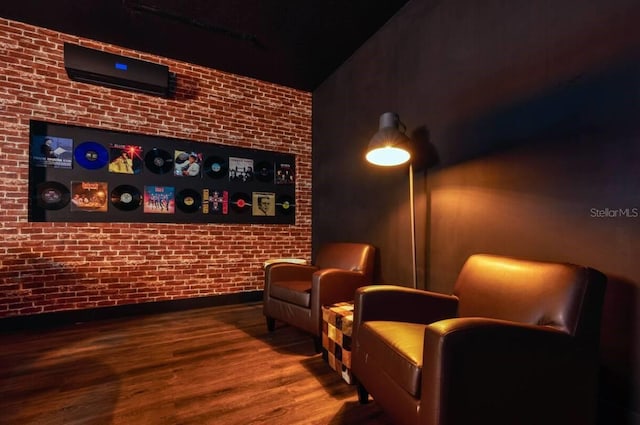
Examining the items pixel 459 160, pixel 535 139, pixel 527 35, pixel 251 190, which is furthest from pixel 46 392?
pixel 527 35

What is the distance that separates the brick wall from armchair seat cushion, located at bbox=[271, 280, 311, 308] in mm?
1328

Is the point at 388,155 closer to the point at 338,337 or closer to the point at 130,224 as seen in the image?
the point at 338,337

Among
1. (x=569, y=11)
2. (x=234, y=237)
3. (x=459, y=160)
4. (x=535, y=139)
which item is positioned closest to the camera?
(x=569, y=11)

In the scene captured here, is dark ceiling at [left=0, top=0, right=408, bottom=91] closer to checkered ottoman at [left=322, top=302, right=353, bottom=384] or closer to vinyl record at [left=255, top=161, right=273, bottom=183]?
vinyl record at [left=255, top=161, right=273, bottom=183]

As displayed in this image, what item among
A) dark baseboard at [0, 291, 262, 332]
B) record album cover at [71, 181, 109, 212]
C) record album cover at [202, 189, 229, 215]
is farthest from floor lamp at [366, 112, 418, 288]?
record album cover at [71, 181, 109, 212]

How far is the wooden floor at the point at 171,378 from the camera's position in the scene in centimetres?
156

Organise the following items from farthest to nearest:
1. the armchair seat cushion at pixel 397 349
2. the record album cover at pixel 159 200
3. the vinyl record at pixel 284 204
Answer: the vinyl record at pixel 284 204 < the record album cover at pixel 159 200 < the armchair seat cushion at pixel 397 349

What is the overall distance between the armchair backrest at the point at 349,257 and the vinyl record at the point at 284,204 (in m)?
1.09

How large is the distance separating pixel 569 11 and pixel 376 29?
180cm

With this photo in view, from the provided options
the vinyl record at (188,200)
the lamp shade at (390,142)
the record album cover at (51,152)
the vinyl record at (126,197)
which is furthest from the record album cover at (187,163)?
the lamp shade at (390,142)

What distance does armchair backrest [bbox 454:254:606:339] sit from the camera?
1219mm

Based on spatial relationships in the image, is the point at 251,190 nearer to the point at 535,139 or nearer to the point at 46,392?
the point at 46,392

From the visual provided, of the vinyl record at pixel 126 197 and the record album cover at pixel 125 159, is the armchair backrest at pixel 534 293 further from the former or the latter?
the record album cover at pixel 125 159

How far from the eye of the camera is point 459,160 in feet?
7.16
